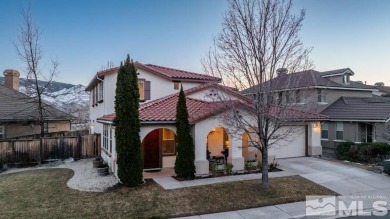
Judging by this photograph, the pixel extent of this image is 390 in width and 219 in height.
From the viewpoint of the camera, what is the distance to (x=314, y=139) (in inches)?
717

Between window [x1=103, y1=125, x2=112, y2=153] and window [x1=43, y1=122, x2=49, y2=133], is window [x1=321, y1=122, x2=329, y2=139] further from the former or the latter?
window [x1=43, y1=122, x2=49, y2=133]

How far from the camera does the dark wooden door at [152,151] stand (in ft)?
48.5

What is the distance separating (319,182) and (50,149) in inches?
695

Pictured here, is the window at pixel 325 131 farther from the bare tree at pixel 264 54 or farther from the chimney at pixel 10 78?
the chimney at pixel 10 78

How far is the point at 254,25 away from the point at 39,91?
17.2 metres

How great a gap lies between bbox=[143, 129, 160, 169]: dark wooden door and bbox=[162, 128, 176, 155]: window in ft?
1.20

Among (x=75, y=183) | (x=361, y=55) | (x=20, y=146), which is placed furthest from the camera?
(x=361, y=55)

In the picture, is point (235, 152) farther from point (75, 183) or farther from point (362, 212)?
point (75, 183)

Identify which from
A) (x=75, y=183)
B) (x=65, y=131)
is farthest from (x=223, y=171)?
(x=65, y=131)

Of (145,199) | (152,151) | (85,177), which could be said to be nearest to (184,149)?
(152,151)

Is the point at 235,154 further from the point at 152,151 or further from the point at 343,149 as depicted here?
the point at 343,149

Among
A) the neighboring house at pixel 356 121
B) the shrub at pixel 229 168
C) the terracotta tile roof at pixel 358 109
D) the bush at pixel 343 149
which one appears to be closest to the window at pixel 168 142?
the shrub at pixel 229 168

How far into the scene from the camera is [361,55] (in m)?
25.9

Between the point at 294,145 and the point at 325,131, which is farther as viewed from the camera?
the point at 325,131
